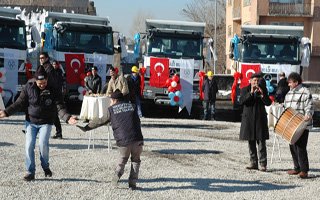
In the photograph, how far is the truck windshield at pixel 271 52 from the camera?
24547 mm

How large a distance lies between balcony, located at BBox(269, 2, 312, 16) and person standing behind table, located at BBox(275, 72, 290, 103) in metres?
35.0

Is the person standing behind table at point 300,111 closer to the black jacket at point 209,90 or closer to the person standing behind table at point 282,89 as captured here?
the person standing behind table at point 282,89

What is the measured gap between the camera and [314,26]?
2229 inches

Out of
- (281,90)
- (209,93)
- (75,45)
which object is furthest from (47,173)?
(75,45)

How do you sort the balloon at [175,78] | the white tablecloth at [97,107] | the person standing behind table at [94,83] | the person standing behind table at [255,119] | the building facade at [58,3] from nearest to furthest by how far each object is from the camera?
the person standing behind table at [255,119] → the white tablecloth at [97,107] → the person standing behind table at [94,83] → the balloon at [175,78] → the building facade at [58,3]

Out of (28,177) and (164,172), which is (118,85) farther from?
(28,177)

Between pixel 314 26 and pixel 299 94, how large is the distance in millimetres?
46420

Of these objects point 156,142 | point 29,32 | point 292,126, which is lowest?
point 156,142

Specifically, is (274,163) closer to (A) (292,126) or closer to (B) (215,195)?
(A) (292,126)

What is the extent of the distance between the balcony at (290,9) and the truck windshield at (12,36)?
36240 millimetres

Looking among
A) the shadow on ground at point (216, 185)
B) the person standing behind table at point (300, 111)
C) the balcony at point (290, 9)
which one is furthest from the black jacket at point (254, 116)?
the balcony at point (290, 9)

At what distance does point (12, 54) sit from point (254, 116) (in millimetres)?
13379

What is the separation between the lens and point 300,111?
11.8 m

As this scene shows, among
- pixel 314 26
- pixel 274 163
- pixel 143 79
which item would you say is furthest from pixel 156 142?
pixel 314 26
